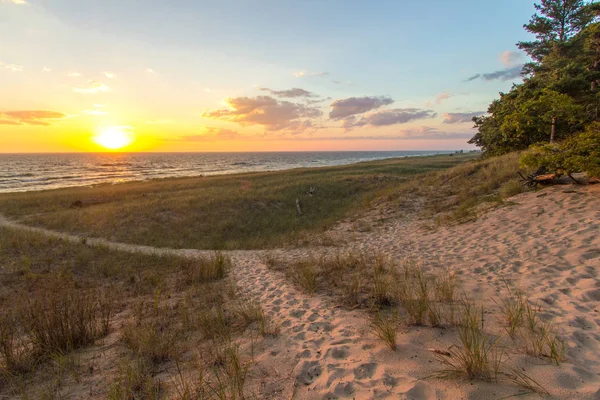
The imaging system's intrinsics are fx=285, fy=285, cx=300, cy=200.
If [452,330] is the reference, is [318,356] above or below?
below

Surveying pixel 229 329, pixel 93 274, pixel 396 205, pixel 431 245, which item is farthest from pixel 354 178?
pixel 229 329

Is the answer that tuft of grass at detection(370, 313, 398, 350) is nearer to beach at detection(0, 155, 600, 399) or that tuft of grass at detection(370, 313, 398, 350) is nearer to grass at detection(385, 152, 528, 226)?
beach at detection(0, 155, 600, 399)

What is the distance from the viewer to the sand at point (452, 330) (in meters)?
3.20

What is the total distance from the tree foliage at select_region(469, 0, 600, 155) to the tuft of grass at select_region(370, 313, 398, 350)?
1224cm

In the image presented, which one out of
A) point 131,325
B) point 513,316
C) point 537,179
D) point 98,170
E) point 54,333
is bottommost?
point 131,325

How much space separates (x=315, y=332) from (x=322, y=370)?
3.61 feet

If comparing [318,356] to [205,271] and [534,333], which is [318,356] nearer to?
[534,333]

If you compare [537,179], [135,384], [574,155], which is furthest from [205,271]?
[537,179]

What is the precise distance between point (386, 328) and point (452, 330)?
101 centimetres

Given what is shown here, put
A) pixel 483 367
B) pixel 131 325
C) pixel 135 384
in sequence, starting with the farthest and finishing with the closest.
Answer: pixel 131 325 < pixel 135 384 < pixel 483 367

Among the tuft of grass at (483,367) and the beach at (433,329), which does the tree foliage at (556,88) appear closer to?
the beach at (433,329)

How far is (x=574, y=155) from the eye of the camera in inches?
397

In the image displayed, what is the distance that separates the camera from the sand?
320 centimetres

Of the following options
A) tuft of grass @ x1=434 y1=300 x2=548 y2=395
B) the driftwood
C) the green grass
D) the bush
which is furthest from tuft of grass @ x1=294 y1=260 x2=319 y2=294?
the driftwood
